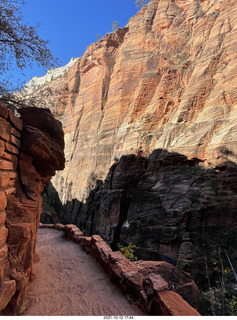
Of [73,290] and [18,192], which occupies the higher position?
[18,192]

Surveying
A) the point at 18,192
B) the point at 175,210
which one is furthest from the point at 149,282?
the point at 175,210

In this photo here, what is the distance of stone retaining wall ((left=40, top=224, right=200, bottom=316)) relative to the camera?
3.16 metres

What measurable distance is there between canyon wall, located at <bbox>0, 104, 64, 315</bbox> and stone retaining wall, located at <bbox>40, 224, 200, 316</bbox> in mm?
2364

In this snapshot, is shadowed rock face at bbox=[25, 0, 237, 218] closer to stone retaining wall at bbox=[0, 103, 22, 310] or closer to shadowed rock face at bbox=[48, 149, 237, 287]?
shadowed rock face at bbox=[48, 149, 237, 287]

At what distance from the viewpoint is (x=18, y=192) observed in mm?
3904

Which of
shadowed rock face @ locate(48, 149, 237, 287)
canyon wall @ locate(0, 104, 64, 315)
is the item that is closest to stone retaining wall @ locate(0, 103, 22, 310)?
canyon wall @ locate(0, 104, 64, 315)

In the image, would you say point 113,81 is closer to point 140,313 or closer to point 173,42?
point 173,42

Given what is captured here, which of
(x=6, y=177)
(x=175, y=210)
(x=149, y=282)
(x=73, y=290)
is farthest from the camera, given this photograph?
(x=175, y=210)

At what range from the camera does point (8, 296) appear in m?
2.89

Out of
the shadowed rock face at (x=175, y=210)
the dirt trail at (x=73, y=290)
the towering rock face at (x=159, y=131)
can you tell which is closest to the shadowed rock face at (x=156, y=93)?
the towering rock face at (x=159, y=131)

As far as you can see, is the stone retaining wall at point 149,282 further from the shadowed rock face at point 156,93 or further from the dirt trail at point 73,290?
the shadowed rock face at point 156,93

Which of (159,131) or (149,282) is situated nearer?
(149,282)

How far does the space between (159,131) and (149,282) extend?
16703 mm

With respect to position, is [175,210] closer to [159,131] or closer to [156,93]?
[159,131]
